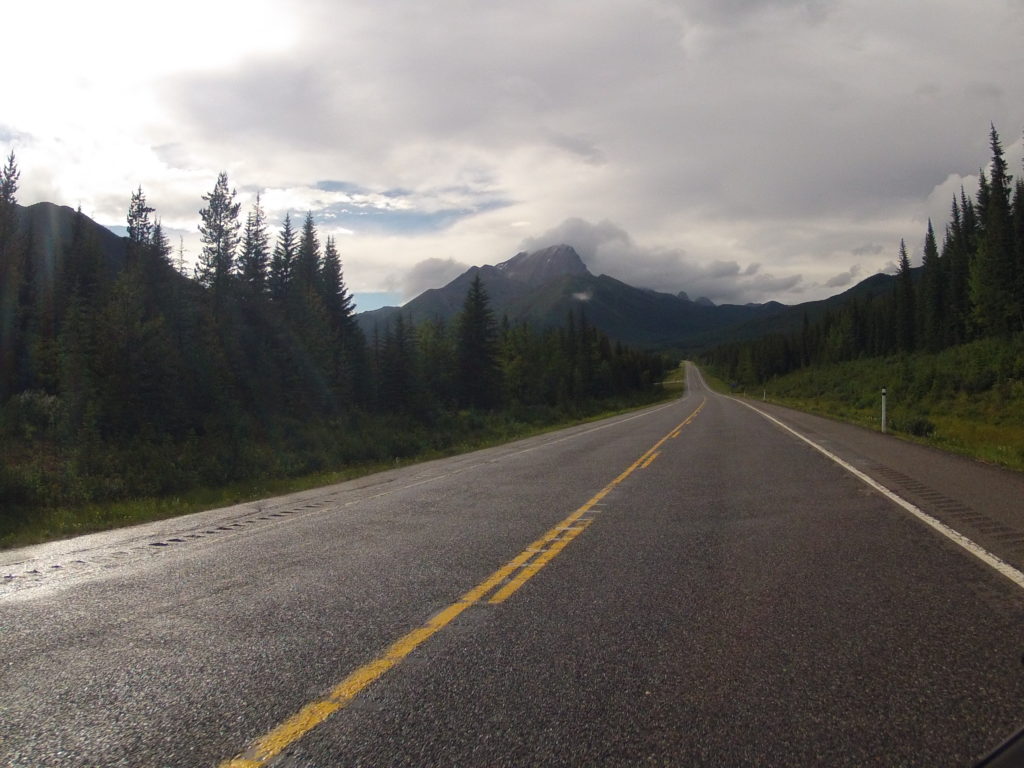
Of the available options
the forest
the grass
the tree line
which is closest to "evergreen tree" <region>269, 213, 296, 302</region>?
the forest

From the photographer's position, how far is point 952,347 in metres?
70.6

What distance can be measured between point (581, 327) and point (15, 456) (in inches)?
3233

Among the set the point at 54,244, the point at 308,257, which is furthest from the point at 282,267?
the point at 54,244

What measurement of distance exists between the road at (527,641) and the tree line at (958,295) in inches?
2594

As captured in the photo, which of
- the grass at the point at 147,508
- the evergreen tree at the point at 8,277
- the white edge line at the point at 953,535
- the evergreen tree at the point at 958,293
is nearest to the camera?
the white edge line at the point at 953,535

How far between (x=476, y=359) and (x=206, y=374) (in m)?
30.8

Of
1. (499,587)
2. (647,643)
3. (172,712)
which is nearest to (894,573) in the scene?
(647,643)

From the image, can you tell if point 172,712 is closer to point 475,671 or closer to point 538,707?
point 475,671

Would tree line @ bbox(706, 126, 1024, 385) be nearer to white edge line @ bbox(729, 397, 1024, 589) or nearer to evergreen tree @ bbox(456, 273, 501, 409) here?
evergreen tree @ bbox(456, 273, 501, 409)

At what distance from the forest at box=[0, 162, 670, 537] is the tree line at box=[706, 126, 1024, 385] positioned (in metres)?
43.6

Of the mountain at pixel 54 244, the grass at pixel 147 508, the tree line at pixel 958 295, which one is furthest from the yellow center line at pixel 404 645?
the tree line at pixel 958 295

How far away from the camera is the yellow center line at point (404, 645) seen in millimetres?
2854

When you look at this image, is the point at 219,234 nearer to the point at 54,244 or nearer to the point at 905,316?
the point at 54,244

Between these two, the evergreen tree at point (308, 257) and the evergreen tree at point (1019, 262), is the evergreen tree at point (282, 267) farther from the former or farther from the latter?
→ the evergreen tree at point (1019, 262)
